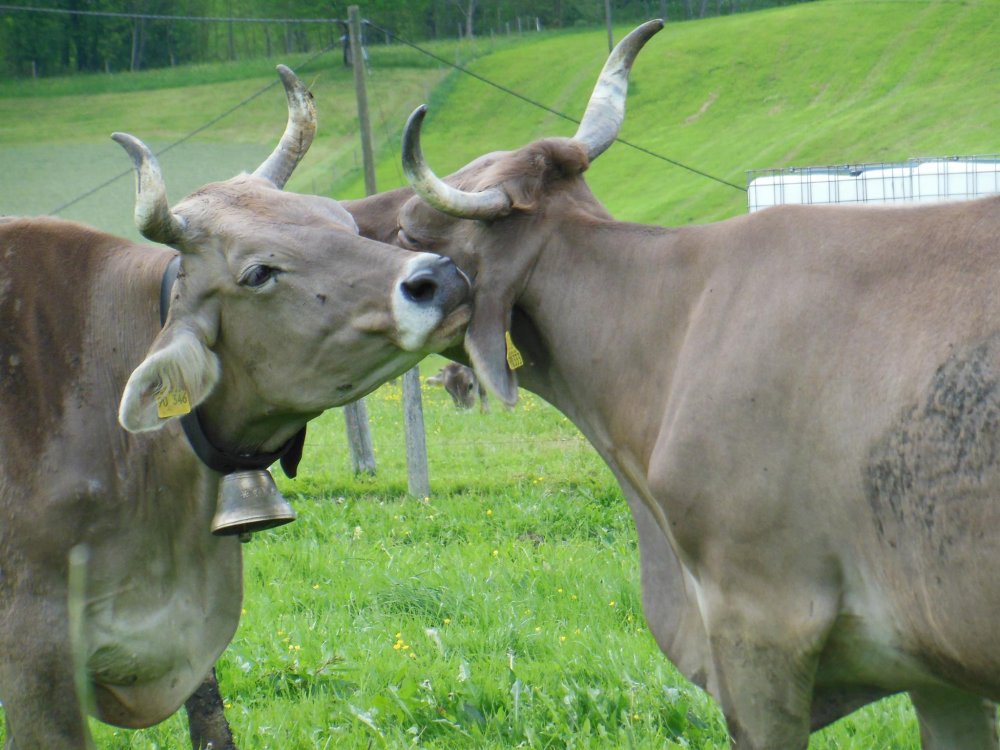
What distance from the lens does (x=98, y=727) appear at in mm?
5141

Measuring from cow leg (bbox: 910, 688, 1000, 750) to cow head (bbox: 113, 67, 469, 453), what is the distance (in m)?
2.01

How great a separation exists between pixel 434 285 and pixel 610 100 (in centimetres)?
123

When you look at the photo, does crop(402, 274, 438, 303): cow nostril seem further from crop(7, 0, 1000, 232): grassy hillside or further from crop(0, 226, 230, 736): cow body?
crop(7, 0, 1000, 232): grassy hillside

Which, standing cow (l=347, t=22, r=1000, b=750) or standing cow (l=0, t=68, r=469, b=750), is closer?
standing cow (l=347, t=22, r=1000, b=750)

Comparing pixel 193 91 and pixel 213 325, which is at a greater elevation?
pixel 213 325

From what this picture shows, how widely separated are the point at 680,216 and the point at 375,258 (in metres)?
30.1

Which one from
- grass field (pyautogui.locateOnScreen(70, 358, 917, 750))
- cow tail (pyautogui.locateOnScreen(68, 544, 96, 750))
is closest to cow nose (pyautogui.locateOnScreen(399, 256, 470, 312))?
cow tail (pyautogui.locateOnScreen(68, 544, 96, 750))

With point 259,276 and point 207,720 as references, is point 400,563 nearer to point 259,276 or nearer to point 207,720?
point 207,720

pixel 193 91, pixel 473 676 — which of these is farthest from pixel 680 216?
pixel 473 676

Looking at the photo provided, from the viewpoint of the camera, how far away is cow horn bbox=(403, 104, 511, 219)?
3.99 m

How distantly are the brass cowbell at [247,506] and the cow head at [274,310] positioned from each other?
181mm

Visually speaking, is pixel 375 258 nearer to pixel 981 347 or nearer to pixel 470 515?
pixel 981 347

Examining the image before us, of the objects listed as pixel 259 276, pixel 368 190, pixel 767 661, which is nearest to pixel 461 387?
pixel 368 190

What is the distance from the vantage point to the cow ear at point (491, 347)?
4.04m
